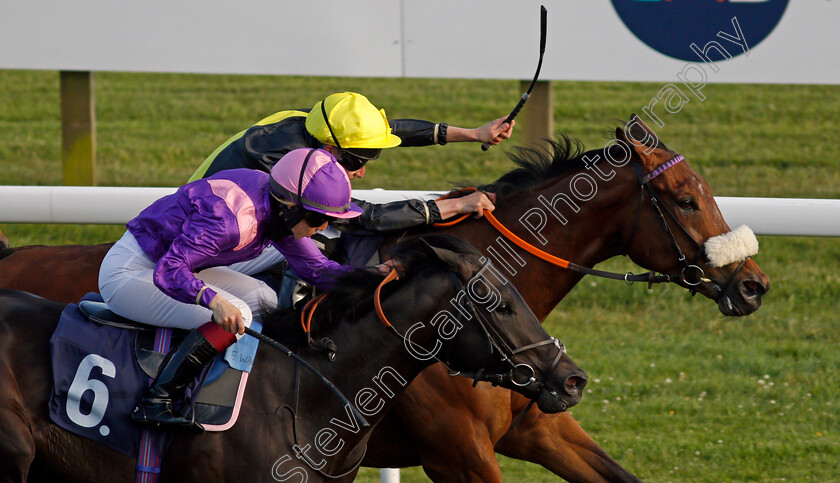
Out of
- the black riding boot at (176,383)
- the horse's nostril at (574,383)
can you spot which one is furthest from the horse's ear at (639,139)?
the black riding boot at (176,383)

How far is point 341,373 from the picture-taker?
11.9 ft

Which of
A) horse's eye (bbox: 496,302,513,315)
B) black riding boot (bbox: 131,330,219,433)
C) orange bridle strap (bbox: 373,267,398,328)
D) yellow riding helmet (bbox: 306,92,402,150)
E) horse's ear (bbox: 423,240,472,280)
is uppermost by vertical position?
yellow riding helmet (bbox: 306,92,402,150)

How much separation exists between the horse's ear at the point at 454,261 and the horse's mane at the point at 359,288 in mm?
34

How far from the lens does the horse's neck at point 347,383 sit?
355 cm

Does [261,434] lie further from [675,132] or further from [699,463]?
[675,132]

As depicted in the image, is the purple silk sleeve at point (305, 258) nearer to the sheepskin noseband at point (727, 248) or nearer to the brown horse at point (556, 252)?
the brown horse at point (556, 252)

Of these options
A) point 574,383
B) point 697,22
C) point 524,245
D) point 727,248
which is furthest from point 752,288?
point 697,22

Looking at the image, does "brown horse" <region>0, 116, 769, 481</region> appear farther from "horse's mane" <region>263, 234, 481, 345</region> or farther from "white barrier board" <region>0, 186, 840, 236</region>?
"white barrier board" <region>0, 186, 840, 236</region>

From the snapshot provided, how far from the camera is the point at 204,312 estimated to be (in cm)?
363

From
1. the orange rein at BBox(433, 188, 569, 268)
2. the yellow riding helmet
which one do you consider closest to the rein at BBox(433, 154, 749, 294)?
the orange rein at BBox(433, 188, 569, 268)

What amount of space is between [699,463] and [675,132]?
655 centimetres

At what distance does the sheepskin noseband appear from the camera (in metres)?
4.11

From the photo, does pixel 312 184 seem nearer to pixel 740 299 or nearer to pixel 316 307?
pixel 316 307

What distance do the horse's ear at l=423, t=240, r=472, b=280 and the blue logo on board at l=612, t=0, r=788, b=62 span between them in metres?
4.16
